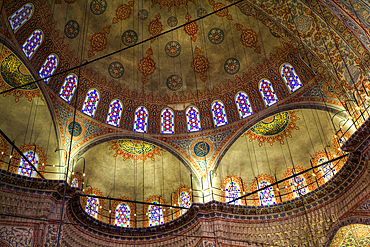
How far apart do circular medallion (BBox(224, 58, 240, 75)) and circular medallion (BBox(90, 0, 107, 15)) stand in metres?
6.84

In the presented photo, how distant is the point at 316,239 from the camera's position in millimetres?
13539

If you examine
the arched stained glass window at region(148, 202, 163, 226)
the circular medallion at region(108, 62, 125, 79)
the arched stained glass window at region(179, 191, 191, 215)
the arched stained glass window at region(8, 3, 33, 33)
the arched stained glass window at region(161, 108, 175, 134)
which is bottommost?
the arched stained glass window at region(148, 202, 163, 226)

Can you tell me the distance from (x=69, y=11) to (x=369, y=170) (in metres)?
14.1

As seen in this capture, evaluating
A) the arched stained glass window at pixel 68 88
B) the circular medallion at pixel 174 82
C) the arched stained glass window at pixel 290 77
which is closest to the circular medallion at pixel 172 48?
the circular medallion at pixel 174 82

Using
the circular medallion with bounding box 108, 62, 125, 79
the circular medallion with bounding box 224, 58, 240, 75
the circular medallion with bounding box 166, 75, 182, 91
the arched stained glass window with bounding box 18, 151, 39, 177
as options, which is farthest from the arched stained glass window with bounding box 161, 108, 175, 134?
the arched stained glass window with bounding box 18, 151, 39, 177

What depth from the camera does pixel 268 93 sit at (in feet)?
54.5

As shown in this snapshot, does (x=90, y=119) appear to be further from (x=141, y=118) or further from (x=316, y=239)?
(x=316, y=239)

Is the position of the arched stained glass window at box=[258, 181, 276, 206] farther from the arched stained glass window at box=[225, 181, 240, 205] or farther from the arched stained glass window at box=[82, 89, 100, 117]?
the arched stained glass window at box=[82, 89, 100, 117]

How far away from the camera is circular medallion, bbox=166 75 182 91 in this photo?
713 inches

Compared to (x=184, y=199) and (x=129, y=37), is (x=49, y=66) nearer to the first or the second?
(x=129, y=37)

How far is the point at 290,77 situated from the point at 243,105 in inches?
109

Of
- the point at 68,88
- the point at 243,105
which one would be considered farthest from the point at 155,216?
the point at 68,88

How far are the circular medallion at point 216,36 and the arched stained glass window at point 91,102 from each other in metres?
6.60

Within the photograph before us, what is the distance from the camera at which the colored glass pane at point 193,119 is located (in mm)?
17666
